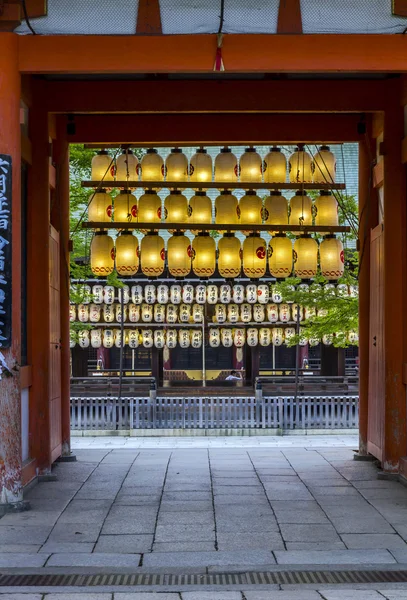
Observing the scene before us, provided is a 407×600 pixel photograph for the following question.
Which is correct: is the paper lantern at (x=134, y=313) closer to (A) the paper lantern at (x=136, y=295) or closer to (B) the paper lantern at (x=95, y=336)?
A: (A) the paper lantern at (x=136, y=295)

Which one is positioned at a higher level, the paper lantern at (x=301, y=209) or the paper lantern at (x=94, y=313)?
the paper lantern at (x=301, y=209)

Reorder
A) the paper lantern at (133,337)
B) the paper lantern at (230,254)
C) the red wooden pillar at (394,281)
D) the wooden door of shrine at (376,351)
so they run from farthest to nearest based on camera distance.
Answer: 1. the paper lantern at (133,337)
2. the paper lantern at (230,254)
3. the wooden door of shrine at (376,351)
4. the red wooden pillar at (394,281)

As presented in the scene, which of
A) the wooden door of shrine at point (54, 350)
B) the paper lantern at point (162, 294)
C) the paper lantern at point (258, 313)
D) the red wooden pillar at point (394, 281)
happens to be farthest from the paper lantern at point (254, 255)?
the paper lantern at point (258, 313)

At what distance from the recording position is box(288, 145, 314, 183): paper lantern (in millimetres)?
12438

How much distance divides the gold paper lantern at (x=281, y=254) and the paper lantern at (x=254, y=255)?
0.46ft

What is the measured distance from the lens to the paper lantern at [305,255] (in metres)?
12.6

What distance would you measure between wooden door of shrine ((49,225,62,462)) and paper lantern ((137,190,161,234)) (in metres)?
1.65

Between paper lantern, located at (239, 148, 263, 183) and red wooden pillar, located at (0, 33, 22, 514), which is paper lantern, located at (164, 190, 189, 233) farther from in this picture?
red wooden pillar, located at (0, 33, 22, 514)

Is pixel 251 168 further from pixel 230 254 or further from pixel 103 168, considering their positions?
pixel 103 168

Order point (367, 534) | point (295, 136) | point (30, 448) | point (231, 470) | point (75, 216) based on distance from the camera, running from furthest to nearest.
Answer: point (75, 216) → point (295, 136) → point (231, 470) → point (30, 448) → point (367, 534)

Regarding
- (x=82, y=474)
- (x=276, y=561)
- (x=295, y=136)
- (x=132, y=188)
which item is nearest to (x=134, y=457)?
(x=82, y=474)

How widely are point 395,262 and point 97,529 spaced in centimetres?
473

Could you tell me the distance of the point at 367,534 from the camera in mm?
6992

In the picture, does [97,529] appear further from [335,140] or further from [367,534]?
[335,140]
